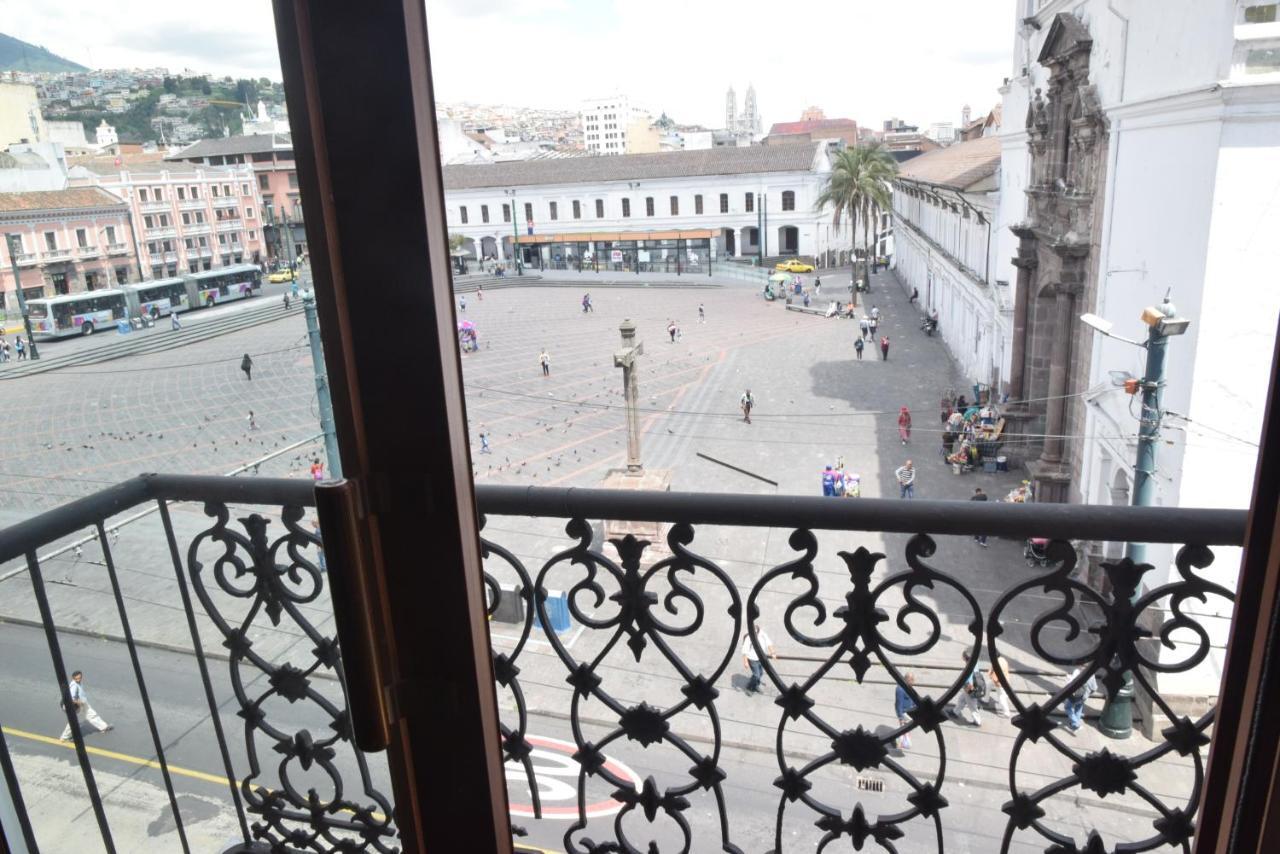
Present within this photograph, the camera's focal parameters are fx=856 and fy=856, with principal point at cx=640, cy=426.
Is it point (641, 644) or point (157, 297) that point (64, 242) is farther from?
point (641, 644)

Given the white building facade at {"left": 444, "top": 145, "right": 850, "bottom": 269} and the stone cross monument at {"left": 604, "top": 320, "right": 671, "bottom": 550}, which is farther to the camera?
the stone cross monument at {"left": 604, "top": 320, "right": 671, "bottom": 550}

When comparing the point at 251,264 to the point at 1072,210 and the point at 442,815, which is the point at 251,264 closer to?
the point at 442,815

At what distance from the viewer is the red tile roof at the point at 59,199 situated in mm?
1232

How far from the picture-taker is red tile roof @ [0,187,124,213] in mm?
1232

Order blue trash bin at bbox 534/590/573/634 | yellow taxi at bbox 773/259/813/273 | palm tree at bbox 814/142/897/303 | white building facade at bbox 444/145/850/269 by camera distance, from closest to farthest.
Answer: white building facade at bbox 444/145/850/269, yellow taxi at bbox 773/259/813/273, palm tree at bbox 814/142/897/303, blue trash bin at bbox 534/590/573/634

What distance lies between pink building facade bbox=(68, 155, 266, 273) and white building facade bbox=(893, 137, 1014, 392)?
14.9 meters

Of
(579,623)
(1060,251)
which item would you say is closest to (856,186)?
(1060,251)

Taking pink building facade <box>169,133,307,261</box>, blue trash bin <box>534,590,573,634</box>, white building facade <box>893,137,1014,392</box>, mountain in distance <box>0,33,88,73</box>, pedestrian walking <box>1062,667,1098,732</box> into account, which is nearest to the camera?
pink building facade <box>169,133,307,261</box>

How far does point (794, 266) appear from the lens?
18.5 ft

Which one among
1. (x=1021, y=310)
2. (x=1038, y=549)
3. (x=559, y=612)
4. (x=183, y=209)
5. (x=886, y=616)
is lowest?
(x=559, y=612)

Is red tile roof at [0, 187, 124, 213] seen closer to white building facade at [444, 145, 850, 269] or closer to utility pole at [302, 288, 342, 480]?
utility pole at [302, 288, 342, 480]

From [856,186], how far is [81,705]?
10.7 m

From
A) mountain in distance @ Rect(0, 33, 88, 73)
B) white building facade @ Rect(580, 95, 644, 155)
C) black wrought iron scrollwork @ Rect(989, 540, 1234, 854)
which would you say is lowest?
black wrought iron scrollwork @ Rect(989, 540, 1234, 854)

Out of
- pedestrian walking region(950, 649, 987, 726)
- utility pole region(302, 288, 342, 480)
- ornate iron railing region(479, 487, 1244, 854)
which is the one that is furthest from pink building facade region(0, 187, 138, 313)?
pedestrian walking region(950, 649, 987, 726)
